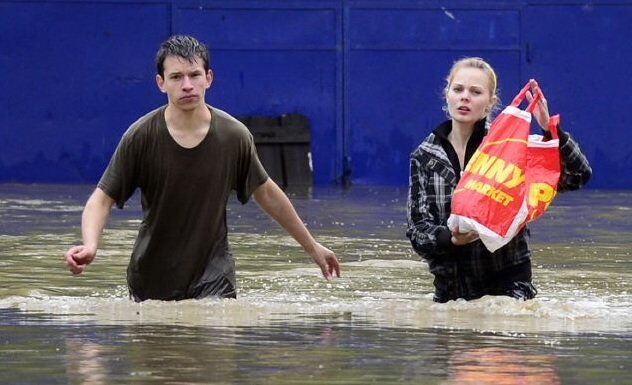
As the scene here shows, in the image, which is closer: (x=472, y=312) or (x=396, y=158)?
(x=472, y=312)

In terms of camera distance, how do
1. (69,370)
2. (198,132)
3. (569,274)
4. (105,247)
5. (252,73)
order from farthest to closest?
(252,73)
(105,247)
(569,274)
(198,132)
(69,370)

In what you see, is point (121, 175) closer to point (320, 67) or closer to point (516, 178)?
point (516, 178)

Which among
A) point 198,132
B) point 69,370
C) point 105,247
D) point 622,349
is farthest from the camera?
point 105,247

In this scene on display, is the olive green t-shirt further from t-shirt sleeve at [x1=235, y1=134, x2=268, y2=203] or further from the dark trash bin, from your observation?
the dark trash bin

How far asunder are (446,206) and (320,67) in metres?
14.7

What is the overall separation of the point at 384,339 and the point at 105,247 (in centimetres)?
574

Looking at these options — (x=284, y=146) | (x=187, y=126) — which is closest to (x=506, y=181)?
(x=187, y=126)

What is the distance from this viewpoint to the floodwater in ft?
20.0

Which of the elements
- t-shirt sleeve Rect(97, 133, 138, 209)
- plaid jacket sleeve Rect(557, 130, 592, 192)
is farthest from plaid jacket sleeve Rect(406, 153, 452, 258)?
t-shirt sleeve Rect(97, 133, 138, 209)

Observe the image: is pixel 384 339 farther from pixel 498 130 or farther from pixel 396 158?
pixel 396 158

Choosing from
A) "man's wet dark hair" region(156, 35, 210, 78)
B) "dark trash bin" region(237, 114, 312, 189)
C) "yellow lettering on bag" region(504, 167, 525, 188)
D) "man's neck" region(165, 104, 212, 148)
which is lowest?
"dark trash bin" region(237, 114, 312, 189)

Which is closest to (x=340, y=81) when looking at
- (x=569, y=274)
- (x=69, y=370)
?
(x=569, y=274)

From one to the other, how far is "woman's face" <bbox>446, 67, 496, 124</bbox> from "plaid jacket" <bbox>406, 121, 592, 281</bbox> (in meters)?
0.18

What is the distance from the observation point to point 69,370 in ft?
20.0
